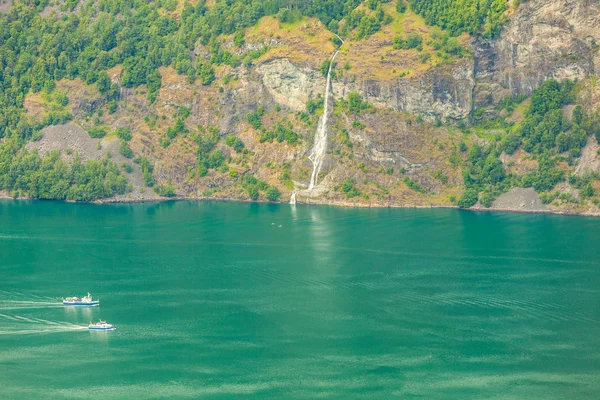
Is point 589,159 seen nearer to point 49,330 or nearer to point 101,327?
point 101,327

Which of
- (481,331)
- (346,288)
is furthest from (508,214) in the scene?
(481,331)

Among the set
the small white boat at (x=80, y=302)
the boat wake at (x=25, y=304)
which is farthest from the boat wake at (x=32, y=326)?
the small white boat at (x=80, y=302)

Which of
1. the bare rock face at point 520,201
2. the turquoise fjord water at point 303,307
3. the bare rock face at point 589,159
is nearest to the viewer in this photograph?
the turquoise fjord water at point 303,307

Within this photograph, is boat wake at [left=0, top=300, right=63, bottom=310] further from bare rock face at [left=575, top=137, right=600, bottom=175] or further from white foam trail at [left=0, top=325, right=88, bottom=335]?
bare rock face at [left=575, top=137, right=600, bottom=175]

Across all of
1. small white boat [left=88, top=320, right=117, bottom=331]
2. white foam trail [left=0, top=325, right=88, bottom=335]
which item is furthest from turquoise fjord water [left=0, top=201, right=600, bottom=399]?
small white boat [left=88, top=320, right=117, bottom=331]

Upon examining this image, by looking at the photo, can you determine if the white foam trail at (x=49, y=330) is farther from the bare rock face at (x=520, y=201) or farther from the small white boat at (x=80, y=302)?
the bare rock face at (x=520, y=201)

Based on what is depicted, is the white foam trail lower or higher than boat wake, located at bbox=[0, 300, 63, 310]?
lower
